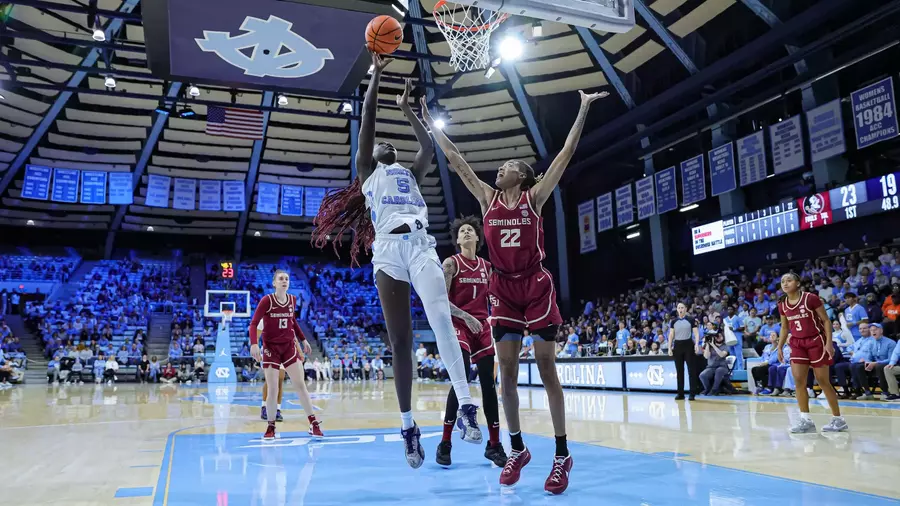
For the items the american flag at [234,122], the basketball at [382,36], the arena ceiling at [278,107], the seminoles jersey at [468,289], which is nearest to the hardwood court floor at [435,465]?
the seminoles jersey at [468,289]

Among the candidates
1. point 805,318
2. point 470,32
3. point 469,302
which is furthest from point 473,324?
point 470,32

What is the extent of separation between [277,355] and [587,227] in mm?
19418

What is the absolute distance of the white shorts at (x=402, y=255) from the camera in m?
3.97

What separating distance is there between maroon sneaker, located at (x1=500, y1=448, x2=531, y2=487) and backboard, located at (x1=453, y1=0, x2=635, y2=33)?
4641 mm

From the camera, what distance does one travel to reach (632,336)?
17375 millimetres

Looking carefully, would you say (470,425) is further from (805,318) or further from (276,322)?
(805,318)

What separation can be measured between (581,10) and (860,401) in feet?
24.7

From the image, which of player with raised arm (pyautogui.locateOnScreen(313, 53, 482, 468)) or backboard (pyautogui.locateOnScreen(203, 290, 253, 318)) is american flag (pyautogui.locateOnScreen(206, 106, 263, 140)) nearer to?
backboard (pyautogui.locateOnScreen(203, 290, 253, 318))

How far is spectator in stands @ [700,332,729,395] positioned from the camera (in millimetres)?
12266

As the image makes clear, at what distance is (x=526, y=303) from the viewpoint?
412 cm

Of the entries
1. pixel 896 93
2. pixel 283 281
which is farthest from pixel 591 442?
pixel 896 93

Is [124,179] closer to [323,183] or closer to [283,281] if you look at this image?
[323,183]

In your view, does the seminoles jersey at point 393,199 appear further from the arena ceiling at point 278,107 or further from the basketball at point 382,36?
the arena ceiling at point 278,107

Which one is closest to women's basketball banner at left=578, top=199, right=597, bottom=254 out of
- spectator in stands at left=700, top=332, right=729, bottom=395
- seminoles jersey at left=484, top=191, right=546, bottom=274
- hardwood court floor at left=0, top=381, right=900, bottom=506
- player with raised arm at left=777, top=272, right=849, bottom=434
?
spectator in stands at left=700, top=332, right=729, bottom=395
